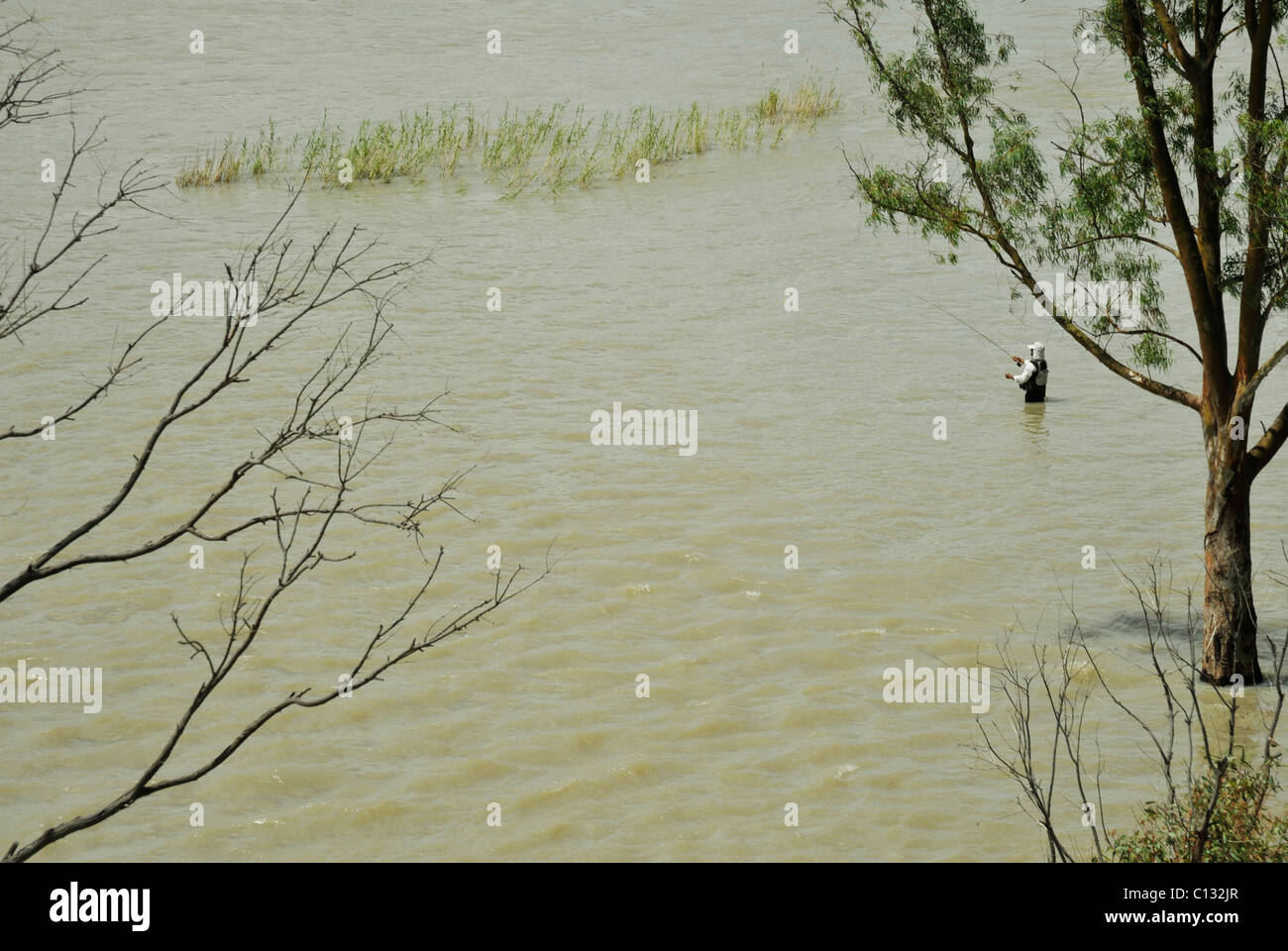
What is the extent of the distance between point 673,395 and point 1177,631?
6514 mm

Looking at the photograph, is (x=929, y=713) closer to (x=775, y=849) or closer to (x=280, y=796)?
(x=775, y=849)

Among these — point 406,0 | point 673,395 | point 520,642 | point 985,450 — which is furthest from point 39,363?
point 406,0

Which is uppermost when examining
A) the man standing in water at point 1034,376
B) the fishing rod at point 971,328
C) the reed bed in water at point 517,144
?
the reed bed in water at point 517,144

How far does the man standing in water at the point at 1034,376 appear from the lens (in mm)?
15727

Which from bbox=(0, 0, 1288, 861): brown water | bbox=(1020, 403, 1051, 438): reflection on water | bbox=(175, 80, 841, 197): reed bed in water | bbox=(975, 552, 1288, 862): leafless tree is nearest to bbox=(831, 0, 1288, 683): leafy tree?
bbox=(975, 552, 1288, 862): leafless tree

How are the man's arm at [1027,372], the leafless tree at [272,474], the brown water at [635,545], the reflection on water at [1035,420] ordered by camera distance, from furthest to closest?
the man's arm at [1027,372], the reflection on water at [1035,420], the brown water at [635,545], the leafless tree at [272,474]

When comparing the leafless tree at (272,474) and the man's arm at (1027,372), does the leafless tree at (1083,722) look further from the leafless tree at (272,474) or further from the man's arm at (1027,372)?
the man's arm at (1027,372)

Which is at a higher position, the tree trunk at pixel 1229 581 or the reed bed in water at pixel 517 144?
the reed bed in water at pixel 517 144

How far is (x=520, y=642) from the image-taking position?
36.7 feet

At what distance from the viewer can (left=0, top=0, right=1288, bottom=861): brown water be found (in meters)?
9.13

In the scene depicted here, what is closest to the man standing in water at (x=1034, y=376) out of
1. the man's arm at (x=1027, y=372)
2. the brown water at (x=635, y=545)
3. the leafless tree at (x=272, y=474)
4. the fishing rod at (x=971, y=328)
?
the man's arm at (x=1027, y=372)

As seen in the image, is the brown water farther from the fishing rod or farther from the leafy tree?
the leafy tree

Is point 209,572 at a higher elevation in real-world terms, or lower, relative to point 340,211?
lower

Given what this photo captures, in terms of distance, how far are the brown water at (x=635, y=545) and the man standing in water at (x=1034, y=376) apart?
0.24 meters
